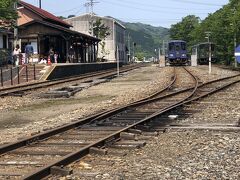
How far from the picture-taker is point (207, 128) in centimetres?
1102

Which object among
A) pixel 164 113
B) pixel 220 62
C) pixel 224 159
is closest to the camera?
pixel 224 159

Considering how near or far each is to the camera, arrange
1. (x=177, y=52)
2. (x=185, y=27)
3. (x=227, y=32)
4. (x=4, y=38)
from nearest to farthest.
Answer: (x=4, y=38) < (x=177, y=52) < (x=227, y=32) < (x=185, y=27)

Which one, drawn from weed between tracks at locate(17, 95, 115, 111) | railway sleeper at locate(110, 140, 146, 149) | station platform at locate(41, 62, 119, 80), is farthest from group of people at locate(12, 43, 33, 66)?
railway sleeper at locate(110, 140, 146, 149)

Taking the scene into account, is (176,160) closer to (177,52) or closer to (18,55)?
(18,55)

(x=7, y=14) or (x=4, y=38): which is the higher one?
(x=7, y=14)

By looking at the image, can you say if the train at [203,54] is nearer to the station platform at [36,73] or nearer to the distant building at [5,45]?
the distant building at [5,45]

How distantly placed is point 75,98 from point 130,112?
6.86 metres

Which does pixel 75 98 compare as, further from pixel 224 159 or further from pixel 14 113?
pixel 224 159

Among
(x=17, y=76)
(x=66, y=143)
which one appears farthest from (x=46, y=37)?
(x=66, y=143)

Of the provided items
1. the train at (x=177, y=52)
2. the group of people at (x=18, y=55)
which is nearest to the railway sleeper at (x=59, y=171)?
the group of people at (x=18, y=55)

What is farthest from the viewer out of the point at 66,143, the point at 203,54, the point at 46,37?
the point at 203,54

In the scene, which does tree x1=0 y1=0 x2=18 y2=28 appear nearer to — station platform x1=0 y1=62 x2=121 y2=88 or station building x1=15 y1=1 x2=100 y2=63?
station building x1=15 y1=1 x2=100 y2=63

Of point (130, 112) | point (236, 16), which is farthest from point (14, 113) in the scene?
point (236, 16)

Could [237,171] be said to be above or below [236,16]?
below
